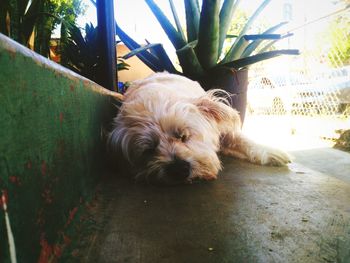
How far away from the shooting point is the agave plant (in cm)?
321

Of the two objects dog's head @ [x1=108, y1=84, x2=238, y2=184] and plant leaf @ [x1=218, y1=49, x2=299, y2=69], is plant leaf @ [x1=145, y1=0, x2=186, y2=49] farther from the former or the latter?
dog's head @ [x1=108, y1=84, x2=238, y2=184]

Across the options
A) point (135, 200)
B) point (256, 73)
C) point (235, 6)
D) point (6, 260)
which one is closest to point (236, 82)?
point (235, 6)

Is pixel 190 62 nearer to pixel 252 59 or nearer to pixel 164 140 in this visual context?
pixel 252 59

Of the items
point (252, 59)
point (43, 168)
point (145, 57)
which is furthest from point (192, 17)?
point (43, 168)

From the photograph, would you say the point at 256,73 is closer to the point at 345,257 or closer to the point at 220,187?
the point at 220,187

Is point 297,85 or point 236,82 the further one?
point 297,85

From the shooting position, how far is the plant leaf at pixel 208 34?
3.06 metres

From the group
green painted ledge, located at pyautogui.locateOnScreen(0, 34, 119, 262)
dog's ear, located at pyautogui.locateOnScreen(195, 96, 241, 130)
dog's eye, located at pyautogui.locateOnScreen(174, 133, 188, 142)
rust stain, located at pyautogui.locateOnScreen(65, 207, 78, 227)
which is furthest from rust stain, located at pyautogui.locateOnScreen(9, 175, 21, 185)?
dog's ear, located at pyautogui.locateOnScreen(195, 96, 241, 130)

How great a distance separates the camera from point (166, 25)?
381cm

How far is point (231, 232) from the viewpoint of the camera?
3.43 feet

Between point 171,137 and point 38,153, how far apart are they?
1309mm

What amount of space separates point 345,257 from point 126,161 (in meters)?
1.50

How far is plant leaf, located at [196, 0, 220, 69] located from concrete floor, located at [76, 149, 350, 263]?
197cm

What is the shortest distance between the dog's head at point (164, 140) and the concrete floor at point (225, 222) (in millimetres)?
133
